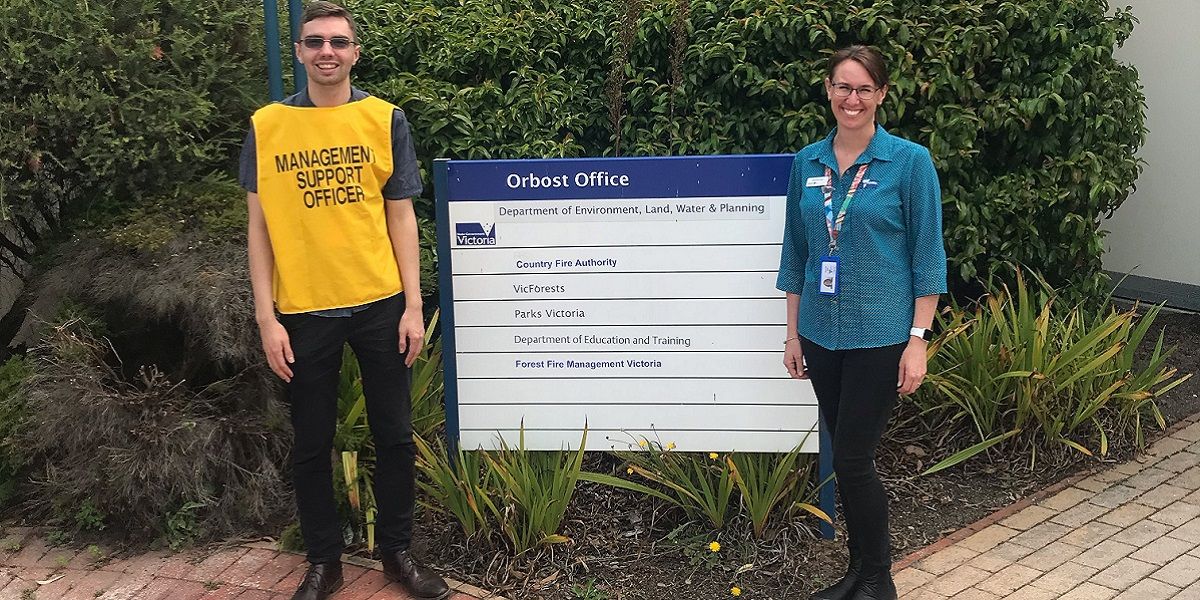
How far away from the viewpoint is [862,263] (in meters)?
3.33

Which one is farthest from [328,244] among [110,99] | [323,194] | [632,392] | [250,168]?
[110,99]

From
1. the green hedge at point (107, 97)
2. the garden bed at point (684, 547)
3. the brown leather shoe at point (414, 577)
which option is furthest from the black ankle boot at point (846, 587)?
the green hedge at point (107, 97)

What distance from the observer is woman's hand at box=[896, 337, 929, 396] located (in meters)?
3.35

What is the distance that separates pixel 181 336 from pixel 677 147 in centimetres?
241

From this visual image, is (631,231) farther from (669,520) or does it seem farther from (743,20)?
(743,20)

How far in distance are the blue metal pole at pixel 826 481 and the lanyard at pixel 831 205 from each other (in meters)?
0.99

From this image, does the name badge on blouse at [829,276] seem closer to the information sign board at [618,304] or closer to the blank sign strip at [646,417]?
the information sign board at [618,304]

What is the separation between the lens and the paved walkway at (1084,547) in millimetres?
3875

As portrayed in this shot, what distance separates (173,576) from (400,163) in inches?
69.7

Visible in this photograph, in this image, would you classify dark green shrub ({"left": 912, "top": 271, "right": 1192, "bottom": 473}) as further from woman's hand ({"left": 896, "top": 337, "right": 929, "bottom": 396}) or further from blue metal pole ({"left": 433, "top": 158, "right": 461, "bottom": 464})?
blue metal pole ({"left": 433, "top": 158, "right": 461, "bottom": 464})

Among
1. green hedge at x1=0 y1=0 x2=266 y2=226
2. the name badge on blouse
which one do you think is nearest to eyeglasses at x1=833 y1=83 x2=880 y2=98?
the name badge on blouse

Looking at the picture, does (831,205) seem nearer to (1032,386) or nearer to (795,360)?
(795,360)

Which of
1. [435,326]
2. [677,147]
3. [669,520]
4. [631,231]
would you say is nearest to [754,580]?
[669,520]

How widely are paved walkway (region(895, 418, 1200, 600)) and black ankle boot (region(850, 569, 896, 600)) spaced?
0.66ft
